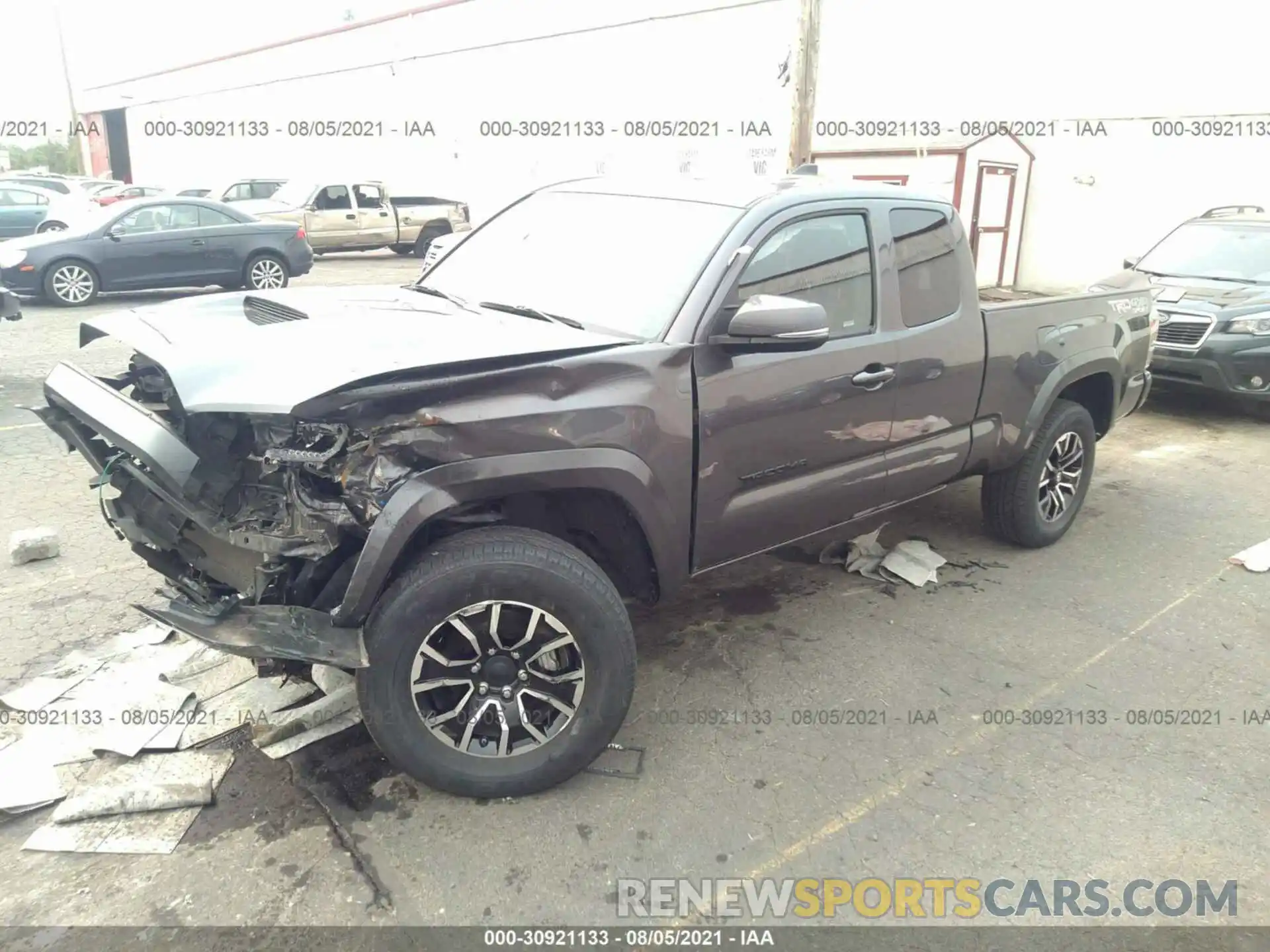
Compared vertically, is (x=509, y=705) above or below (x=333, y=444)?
below

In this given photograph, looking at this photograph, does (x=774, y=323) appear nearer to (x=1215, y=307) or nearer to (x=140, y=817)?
(x=140, y=817)

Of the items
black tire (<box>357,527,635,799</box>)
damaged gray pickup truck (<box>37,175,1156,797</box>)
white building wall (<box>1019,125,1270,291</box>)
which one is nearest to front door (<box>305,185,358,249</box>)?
white building wall (<box>1019,125,1270,291</box>)

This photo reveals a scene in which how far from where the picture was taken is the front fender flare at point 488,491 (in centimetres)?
265

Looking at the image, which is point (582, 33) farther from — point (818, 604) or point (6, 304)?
point (818, 604)

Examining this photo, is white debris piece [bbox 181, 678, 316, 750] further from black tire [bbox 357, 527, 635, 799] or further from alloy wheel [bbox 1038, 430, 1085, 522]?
alloy wheel [bbox 1038, 430, 1085, 522]

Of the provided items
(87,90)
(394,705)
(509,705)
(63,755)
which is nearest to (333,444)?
(394,705)

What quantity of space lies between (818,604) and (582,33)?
20151 millimetres

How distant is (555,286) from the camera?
366 cm

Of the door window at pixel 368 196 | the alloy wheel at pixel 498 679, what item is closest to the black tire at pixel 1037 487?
the alloy wheel at pixel 498 679

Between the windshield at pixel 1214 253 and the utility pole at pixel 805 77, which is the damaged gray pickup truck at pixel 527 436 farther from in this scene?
the utility pole at pixel 805 77

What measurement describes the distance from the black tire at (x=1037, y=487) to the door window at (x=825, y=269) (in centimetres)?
156

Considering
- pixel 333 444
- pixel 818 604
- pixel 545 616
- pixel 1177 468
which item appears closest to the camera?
Answer: pixel 333 444

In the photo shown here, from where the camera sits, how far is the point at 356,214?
62.0 ft

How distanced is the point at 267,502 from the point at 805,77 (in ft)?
39.1
